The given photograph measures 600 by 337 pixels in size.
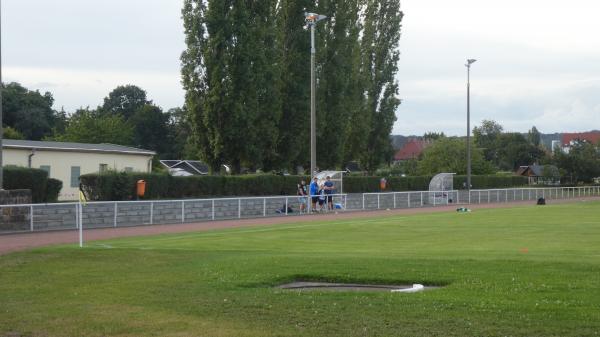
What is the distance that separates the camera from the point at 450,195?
53031 millimetres

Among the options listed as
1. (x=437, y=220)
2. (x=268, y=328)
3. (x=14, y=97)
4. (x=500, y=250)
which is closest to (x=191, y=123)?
(x=437, y=220)

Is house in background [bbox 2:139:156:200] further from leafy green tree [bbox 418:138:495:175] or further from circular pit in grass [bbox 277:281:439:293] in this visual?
leafy green tree [bbox 418:138:495:175]

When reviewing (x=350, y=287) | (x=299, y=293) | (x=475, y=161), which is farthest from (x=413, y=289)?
(x=475, y=161)

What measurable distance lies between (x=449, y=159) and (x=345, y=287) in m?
67.5

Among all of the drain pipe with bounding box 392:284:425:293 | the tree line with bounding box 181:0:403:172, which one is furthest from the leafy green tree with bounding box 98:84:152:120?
the drain pipe with bounding box 392:284:425:293

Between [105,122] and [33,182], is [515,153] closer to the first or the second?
[105,122]

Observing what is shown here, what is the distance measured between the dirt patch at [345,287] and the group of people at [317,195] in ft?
84.4

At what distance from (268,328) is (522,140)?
135442mm

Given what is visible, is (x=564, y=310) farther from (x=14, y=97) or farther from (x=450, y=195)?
(x=14, y=97)

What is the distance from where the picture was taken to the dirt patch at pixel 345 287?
1101 centimetres

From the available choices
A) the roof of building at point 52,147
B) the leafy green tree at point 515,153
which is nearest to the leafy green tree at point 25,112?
the roof of building at point 52,147

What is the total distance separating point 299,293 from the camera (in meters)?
10.5

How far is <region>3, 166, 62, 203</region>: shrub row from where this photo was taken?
1288 inches

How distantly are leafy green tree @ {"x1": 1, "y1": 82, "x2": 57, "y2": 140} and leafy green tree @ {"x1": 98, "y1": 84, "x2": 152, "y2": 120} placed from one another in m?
23.2
